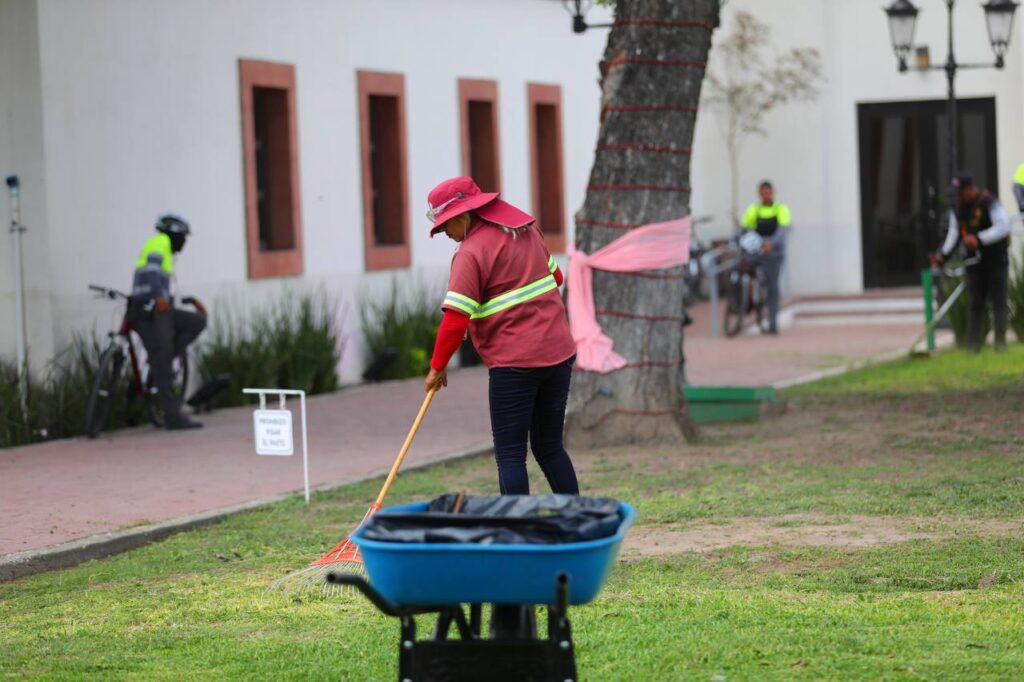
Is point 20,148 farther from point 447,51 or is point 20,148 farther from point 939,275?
point 939,275

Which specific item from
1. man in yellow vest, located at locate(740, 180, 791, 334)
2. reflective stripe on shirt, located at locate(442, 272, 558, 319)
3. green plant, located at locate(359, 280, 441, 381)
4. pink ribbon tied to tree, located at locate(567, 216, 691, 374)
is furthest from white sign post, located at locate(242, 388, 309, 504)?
man in yellow vest, located at locate(740, 180, 791, 334)

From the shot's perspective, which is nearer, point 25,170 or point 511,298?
point 511,298

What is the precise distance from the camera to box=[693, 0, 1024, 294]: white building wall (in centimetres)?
2889

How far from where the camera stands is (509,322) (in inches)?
319

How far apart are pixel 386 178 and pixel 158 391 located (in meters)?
6.51

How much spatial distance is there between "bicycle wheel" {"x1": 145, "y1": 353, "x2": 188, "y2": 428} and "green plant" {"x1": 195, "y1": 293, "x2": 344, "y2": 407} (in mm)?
665

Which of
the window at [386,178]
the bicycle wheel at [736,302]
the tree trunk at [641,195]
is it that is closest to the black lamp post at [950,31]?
the bicycle wheel at [736,302]

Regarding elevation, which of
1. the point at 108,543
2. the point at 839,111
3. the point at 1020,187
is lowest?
the point at 108,543

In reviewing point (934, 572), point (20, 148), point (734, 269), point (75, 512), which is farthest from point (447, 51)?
point (934, 572)

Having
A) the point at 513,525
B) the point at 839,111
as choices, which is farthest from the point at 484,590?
the point at 839,111

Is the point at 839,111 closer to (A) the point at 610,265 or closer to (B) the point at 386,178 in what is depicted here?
(B) the point at 386,178

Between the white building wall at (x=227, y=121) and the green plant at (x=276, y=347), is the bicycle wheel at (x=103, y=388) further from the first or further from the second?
the green plant at (x=276, y=347)

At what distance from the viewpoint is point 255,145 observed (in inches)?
738

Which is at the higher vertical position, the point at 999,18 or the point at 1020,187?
the point at 999,18
